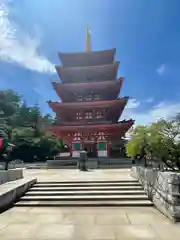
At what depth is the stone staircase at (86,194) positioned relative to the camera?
670cm

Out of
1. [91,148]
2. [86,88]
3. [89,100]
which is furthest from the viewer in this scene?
[89,100]

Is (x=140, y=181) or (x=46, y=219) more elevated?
(x=140, y=181)

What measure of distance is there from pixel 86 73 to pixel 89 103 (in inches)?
220

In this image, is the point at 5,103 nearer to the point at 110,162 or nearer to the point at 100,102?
the point at 100,102

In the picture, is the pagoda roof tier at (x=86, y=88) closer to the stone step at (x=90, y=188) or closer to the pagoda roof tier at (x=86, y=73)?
the pagoda roof tier at (x=86, y=73)

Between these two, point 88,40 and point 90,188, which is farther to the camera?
point 88,40

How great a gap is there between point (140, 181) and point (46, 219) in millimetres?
4336

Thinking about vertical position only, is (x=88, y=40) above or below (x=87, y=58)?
above

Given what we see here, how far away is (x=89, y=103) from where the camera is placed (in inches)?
983

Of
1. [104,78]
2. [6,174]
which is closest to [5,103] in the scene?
[104,78]

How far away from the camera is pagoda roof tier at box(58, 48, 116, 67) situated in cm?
2978

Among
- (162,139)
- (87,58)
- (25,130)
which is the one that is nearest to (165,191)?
(162,139)

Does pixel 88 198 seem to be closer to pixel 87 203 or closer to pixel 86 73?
pixel 87 203

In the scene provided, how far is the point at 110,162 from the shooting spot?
21938 mm
